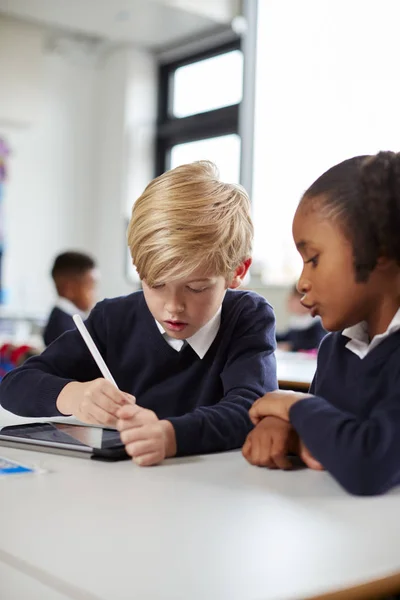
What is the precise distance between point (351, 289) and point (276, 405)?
0.18 metres

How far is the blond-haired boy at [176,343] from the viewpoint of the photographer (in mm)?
1083

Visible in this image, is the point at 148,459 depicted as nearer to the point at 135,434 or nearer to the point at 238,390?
the point at 135,434

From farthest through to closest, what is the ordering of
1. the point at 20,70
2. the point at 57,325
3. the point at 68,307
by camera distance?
the point at 20,70 → the point at 68,307 → the point at 57,325

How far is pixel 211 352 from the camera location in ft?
4.56

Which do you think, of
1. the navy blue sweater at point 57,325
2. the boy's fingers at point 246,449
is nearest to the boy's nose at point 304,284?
the boy's fingers at point 246,449

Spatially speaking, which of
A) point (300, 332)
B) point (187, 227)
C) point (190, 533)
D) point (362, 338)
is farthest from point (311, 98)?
point (190, 533)

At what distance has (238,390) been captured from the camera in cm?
125

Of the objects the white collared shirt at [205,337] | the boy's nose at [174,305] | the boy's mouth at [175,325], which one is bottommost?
the white collared shirt at [205,337]

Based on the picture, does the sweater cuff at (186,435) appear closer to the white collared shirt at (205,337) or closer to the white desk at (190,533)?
the white desk at (190,533)

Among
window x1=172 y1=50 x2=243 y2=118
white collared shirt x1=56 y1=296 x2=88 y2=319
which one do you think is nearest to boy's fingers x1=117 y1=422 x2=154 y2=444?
white collared shirt x1=56 y1=296 x2=88 y2=319

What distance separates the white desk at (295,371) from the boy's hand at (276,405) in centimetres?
101

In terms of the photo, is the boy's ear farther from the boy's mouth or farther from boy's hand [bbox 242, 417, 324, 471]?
boy's hand [bbox 242, 417, 324, 471]

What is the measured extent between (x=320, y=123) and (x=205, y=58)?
61.2 inches

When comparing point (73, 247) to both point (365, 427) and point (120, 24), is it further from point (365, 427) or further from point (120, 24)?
point (365, 427)
